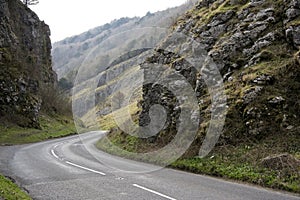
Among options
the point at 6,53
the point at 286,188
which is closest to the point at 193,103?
the point at 286,188

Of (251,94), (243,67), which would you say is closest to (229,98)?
(251,94)

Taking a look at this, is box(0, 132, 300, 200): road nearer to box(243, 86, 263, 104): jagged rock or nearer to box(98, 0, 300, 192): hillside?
box(98, 0, 300, 192): hillside

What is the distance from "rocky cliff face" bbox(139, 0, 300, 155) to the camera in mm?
15434

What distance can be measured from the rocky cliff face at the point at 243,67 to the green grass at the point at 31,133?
18.4 meters

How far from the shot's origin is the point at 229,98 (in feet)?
57.5

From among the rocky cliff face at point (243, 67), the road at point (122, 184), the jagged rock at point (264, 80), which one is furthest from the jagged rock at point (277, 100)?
the road at point (122, 184)

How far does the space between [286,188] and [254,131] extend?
4919 millimetres

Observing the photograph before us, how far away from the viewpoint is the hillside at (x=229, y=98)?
45.3 ft

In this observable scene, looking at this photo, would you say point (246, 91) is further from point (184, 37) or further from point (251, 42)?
point (184, 37)

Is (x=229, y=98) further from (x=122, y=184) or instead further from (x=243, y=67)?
(x=122, y=184)

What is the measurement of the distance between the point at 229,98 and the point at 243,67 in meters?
2.65

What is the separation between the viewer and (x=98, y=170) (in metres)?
15.7

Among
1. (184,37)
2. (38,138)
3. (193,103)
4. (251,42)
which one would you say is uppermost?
(184,37)

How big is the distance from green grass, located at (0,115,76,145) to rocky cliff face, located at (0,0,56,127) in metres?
1.98
